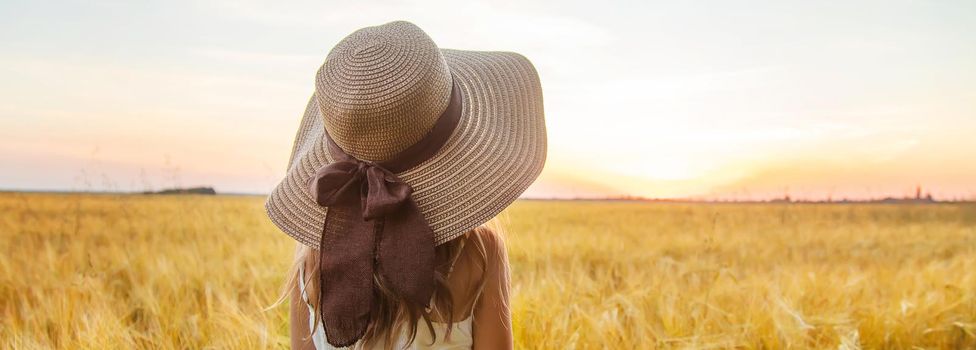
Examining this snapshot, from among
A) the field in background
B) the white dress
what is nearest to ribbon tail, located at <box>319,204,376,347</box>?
the white dress

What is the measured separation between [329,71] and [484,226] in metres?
0.46

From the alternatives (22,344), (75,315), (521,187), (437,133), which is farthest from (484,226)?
(75,315)

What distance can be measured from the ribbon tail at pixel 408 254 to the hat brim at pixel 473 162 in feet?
0.17

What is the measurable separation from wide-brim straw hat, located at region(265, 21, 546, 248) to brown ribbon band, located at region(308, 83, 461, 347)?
29 mm

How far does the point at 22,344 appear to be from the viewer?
8.91 feet

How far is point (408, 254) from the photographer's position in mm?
1493

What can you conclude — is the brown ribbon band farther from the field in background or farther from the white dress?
the field in background

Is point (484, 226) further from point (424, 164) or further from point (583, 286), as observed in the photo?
point (583, 286)

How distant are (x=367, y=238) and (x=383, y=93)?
0.95 ft

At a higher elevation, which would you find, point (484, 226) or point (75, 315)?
point (484, 226)

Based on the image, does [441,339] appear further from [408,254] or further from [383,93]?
[383,93]

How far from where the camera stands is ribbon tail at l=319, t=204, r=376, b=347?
153 cm

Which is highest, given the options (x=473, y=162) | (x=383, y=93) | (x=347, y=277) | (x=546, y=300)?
(x=383, y=93)

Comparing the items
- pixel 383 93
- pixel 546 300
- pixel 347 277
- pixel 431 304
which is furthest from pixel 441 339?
pixel 546 300
